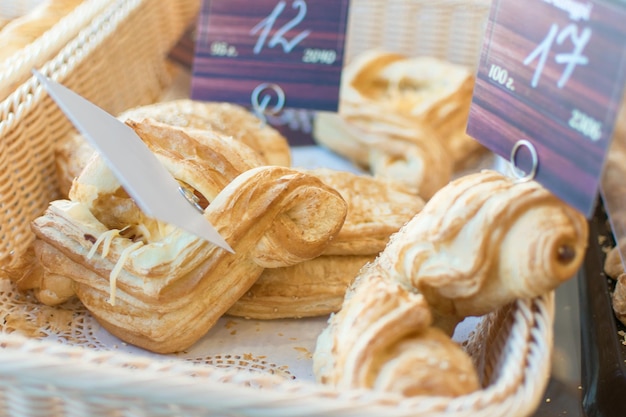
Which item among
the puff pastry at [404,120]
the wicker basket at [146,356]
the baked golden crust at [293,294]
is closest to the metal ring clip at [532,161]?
the wicker basket at [146,356]

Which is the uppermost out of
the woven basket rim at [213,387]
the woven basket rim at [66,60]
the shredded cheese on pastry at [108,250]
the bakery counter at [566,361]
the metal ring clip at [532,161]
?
the metal ring clip at [532,161]

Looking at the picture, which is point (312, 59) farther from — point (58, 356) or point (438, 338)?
point (58, 356)

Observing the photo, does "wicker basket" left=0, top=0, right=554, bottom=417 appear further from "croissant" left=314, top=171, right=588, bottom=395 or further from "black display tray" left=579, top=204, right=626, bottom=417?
"black display tray" left=579, top=204, right=626, bottom=417

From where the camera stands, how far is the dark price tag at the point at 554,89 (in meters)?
0.91

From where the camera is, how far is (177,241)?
1169mm

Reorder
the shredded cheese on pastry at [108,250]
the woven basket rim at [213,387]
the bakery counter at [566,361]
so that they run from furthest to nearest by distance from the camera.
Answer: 1. the bakery counter at [566,361]
2. the shredded cheese on pastry at [108,250]
3. the woven basket rim at [213,387]

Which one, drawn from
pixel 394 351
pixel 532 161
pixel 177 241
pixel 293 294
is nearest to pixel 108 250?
pixel 177 241

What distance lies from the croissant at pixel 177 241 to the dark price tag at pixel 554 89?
0.34 m

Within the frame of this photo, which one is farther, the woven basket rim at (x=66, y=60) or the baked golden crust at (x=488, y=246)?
the woven basket rim at (x=66, y=60)

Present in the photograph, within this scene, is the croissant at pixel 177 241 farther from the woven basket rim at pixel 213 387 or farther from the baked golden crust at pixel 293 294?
the woven basket rim at pixel 213 387

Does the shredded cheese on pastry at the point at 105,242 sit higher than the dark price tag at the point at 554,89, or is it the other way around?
the dark price tag at the point at 554,89

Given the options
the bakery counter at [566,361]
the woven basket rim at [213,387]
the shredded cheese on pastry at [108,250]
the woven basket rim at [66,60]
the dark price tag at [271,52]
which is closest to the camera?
the woven basket rim at [213,387]

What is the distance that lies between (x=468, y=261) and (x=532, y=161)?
19 cm

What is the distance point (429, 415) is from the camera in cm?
84
